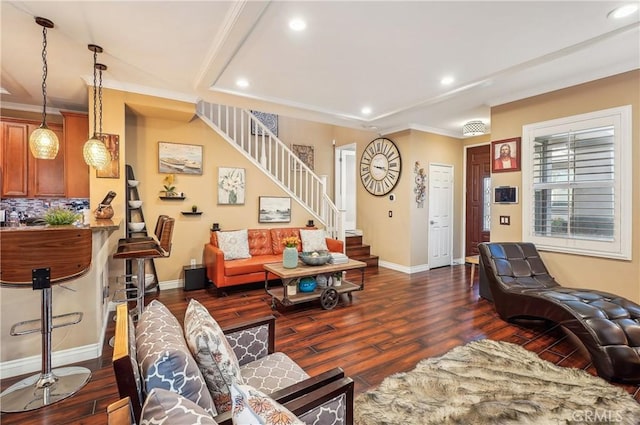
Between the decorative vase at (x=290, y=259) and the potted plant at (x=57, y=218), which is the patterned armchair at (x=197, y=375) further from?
the decorative vase at (x=290, y=259)

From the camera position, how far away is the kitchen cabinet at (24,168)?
4.17 m

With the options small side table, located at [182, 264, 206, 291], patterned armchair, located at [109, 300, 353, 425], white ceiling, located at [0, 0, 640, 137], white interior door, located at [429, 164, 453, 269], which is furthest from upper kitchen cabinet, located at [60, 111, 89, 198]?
white interior door, located at [429, 164, 453, 269]

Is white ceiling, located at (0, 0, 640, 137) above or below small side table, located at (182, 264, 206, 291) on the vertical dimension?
Answer: above

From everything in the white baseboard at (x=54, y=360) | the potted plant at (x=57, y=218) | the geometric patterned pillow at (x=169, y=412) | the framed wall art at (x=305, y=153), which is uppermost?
the framed wall art at (x=305, y=153)

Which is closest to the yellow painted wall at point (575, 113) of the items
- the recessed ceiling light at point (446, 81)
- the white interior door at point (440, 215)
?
the recessed ceiling light at point (446, 81)

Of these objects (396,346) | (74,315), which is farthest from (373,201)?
(74,315)

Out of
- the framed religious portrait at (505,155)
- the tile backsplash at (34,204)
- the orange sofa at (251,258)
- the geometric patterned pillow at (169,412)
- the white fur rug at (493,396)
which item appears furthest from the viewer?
the tile backsplash at (34,204)

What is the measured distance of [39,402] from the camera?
1967 millimetres

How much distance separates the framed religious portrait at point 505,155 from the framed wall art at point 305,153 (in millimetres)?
3816

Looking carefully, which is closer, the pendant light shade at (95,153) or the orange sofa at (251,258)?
the pendant light shade at (95,153)

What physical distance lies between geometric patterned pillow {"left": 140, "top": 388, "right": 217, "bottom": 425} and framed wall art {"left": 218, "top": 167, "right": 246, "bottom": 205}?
446 cm

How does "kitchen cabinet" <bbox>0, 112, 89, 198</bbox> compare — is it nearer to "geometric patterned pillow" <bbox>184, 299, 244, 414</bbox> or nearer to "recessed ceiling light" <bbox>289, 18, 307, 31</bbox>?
"recessed ceiling light" <bbox>289, 18, 307, 31</bbox>

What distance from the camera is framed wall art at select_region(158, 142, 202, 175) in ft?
14.9

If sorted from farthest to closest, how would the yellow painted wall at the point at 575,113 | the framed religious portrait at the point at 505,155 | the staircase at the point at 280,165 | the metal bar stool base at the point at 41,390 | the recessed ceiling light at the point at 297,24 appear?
the staircase at the point at 280,165, the framed religious portrait at the point at 505,155, the yellow painted wall at the point at 575,113, the recessed ceiling light at the point at 297,24, the metal bar stool base at the point at 41,390
